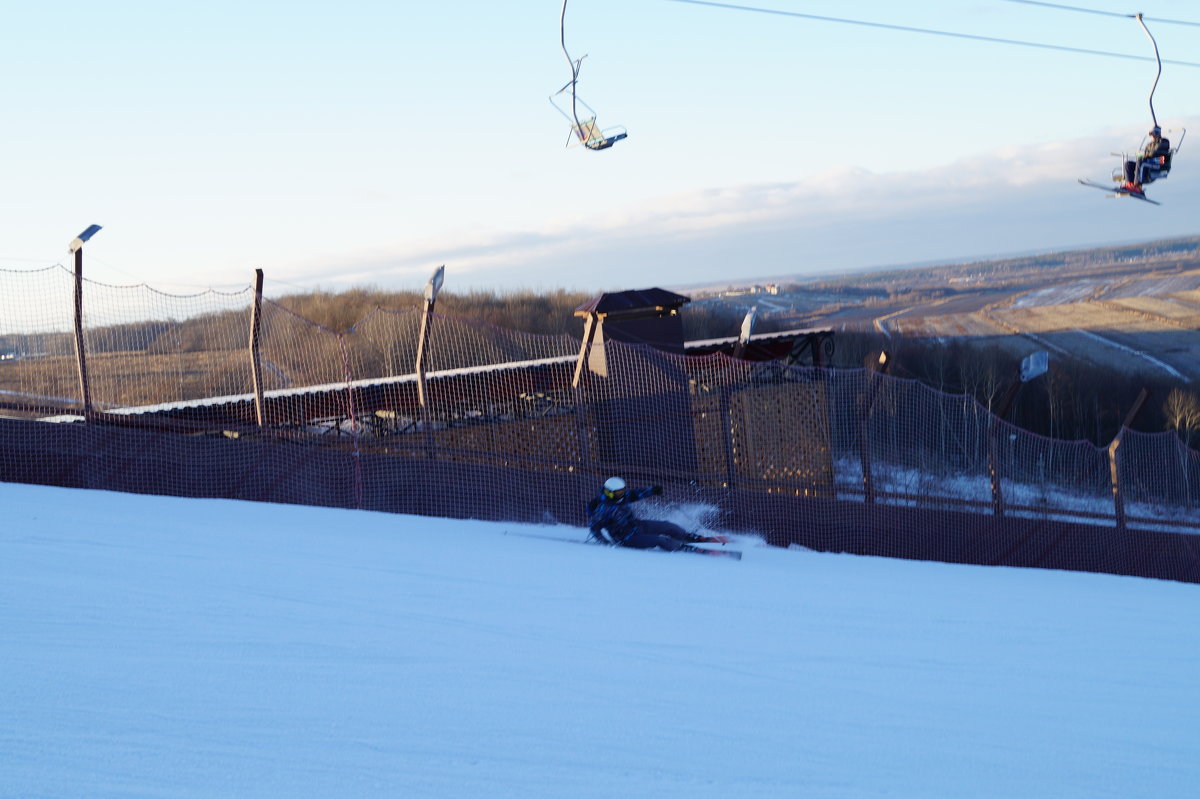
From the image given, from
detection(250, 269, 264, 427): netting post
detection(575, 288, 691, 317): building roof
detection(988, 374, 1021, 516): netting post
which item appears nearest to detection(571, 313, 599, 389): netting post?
detection(575, 288, 691, 317): building roof

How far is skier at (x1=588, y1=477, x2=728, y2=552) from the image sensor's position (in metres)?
9.38

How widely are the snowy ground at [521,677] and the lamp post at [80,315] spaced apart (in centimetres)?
144

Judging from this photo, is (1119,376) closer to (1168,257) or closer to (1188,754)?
(1188,754)

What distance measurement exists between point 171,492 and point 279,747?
21.1ft

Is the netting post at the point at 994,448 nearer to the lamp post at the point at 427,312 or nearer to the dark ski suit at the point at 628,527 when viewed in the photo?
the dark ski suit at the point at 628,527

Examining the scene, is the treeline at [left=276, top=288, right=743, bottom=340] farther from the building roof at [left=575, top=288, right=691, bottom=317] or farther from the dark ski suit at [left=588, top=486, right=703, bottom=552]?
the dark ski suit at [left=588, top=486, right=703, bottom=552]

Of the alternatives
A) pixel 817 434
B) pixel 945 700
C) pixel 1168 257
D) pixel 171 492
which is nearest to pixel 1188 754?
pixel 945 700

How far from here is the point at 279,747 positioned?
403cm

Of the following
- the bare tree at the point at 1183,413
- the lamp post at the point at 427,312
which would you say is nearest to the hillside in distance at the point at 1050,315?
the bare tree at the point at 1183,413

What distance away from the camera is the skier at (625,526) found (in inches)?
369

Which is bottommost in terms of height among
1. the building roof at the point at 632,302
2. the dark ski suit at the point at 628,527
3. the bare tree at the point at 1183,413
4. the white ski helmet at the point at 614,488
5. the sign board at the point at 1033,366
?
the dark ski suit at the point at 628,527

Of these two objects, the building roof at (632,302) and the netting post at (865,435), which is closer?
the netting post at (865,435)

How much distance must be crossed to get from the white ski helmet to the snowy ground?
3.31 ft

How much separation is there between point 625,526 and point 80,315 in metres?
5.57
